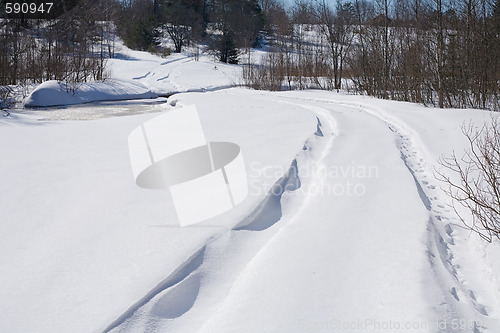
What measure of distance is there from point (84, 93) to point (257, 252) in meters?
14.1

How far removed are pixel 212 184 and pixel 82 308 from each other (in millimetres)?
2288

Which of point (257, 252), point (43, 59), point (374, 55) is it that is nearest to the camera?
point (257, 252)

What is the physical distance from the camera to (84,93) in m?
15.4

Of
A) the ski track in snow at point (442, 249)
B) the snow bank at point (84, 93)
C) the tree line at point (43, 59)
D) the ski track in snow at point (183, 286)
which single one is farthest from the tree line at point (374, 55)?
the ski track in snow at point (183, 286)

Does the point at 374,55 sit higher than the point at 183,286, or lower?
higher

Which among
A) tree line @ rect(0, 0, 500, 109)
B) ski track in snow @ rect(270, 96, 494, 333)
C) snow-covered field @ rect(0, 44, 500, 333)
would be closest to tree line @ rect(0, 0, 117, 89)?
tree line @ rect(0, 0, 500, 109)

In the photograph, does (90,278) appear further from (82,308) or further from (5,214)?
(5,214)

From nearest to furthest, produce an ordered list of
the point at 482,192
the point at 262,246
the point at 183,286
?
1. the point at 183,286
2. the point at 262,246
3. the point at 482,192

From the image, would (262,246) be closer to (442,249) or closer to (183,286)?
(183,286)

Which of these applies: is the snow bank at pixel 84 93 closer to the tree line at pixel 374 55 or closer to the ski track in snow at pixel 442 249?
the tree line at pixel 374 55

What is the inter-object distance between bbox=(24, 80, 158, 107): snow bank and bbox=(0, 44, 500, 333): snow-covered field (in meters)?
8.71

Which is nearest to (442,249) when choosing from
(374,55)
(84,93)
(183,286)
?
(183,286)

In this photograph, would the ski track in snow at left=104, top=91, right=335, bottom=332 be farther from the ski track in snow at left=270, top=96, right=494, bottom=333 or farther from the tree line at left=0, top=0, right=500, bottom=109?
the tree line at left=0, top=0, right=500, bottom=109

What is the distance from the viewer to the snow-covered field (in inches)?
90.1
